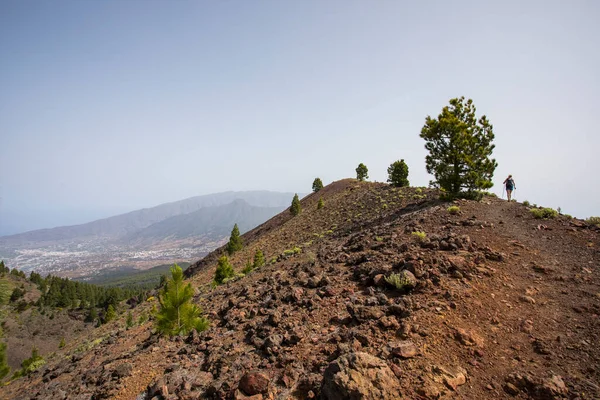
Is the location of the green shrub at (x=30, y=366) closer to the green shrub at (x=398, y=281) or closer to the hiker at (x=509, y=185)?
the green shrub at (x=398, y=281)

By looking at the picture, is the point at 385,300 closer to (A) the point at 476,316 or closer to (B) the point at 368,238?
(A) the point at 476,316

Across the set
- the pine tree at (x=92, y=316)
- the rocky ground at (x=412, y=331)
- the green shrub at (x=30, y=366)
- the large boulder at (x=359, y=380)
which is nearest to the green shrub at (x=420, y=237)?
the rocky ground at (x=412, y=331)

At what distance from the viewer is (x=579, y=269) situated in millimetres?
9469

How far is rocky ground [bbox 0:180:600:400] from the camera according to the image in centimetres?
552

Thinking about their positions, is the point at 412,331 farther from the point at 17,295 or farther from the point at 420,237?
the point at 17,295

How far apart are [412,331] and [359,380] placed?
236cm

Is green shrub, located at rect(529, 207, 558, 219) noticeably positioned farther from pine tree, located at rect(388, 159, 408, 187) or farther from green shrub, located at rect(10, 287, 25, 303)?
green shrub, located at rect(10, 287, 25, 303)

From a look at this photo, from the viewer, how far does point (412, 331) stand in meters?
6.80

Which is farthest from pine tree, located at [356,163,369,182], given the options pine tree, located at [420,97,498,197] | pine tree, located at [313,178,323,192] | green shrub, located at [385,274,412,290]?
green shrub, located at [385,274,412,290]

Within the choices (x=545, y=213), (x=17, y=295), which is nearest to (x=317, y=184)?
(x=545, y=213)

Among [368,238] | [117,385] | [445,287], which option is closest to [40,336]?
[117,385]

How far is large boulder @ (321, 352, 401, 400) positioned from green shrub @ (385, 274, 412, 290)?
3.36 metres

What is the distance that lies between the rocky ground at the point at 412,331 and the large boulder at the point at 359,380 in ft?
0.08

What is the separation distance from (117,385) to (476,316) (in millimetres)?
11423
